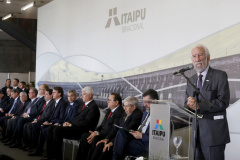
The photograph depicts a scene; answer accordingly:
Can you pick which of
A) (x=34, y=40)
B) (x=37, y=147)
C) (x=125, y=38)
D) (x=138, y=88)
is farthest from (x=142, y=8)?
(x=34, y=40)

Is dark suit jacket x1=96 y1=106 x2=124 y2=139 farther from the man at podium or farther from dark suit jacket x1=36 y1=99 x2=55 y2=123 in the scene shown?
the man at podium

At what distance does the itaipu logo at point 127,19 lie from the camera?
6.54 metres

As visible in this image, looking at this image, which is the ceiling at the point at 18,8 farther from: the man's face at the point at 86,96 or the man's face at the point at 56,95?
the man's face at the point at 86,96

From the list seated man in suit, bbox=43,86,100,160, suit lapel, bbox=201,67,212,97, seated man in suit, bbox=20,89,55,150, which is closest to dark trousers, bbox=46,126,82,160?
seated man in suit, bbox=43,86,100,160

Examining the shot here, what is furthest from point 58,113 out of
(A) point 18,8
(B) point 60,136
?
(A) point 18,8

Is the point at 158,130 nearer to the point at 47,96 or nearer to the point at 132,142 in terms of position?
the point at 132,142

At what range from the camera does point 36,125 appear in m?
7.29

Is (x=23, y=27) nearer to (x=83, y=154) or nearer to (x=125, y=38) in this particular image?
(x=125, y=38)

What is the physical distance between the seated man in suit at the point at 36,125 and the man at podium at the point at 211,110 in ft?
14.8

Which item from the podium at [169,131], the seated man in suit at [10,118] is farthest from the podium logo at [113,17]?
the podium at [169,131]

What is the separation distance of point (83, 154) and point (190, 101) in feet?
10.2

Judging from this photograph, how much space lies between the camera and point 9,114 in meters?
9.16

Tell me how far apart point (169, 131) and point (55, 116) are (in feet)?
13.4

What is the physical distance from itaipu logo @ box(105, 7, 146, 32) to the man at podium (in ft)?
Result: 10.5
